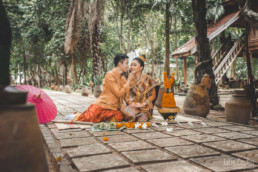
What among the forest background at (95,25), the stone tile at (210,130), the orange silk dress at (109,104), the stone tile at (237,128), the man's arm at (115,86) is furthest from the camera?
the forest background at (95,25)

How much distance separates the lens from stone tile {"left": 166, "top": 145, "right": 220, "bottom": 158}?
2.62 meters

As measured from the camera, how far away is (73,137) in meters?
3.47

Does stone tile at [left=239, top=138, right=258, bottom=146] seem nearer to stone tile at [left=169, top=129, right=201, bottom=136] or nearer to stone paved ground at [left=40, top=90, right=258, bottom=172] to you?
stone paved ground at [left=40, top=90, right=258, bottom=172]

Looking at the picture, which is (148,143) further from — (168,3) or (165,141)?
(168,3)

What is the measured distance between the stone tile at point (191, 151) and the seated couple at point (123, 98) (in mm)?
1928

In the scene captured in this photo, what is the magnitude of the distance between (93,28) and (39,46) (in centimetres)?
1257

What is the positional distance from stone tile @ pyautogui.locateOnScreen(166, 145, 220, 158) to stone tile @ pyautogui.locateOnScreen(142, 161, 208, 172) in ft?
0.83

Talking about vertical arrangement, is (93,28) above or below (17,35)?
below

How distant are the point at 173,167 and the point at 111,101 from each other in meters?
2.72

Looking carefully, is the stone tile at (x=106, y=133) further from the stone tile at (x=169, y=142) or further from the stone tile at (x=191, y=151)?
the stone tile at (x=191, y=151)

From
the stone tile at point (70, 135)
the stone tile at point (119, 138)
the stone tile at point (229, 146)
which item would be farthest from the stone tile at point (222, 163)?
the stone tile at point (70, 135)

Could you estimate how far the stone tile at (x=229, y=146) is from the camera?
2.82m

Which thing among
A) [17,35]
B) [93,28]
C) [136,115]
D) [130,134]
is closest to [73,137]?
[130,134]

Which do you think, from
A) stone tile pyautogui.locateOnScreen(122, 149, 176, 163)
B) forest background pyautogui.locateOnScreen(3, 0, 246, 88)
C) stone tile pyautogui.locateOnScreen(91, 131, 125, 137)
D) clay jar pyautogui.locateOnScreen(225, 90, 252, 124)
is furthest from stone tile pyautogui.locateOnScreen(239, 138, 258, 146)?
forest background pyautogui.locateOnScreen(3, 0, 246, 88)
